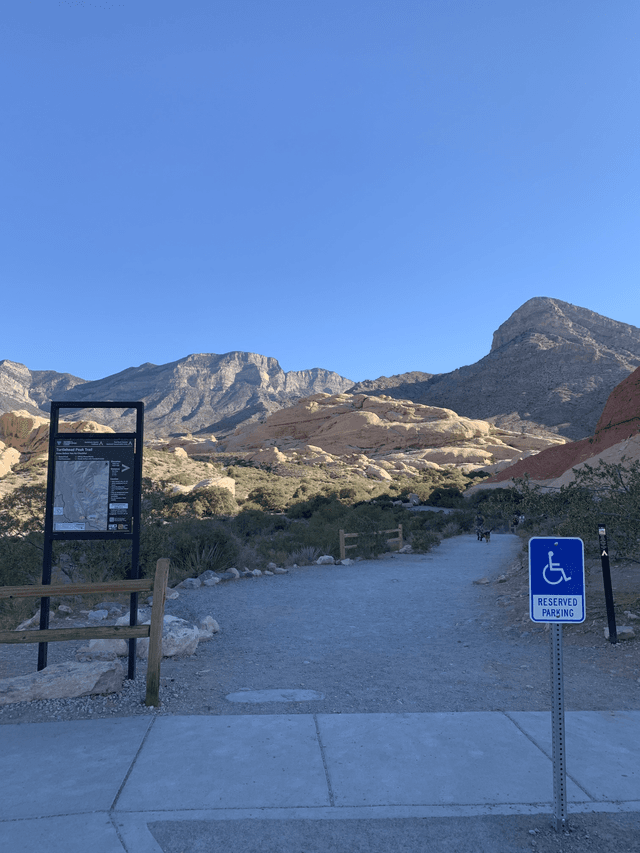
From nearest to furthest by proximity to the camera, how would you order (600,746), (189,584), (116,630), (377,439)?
(600,746) < (116,630) < (189,584) < (377,439)

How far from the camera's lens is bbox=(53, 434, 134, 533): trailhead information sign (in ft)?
17.8

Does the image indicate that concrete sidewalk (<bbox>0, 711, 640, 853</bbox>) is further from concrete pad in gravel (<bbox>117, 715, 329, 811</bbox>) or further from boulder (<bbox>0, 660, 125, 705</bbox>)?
boulder (<bbox>0, 660, 125, 705</bbox>)

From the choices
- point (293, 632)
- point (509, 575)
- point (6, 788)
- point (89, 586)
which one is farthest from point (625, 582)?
point (6, 788)

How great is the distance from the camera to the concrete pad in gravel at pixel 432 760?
10.9 feet

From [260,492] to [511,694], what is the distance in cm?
2714

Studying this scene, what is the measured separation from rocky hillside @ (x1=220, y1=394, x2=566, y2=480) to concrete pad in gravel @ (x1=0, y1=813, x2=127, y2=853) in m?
49.4

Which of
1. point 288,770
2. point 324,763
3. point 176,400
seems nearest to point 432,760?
point 324,763

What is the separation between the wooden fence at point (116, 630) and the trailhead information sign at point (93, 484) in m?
0.65

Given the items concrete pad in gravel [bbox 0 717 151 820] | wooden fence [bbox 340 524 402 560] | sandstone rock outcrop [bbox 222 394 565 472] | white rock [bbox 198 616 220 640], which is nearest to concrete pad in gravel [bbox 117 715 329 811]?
concrete pad in gravel [bbox 0 717 151 820]

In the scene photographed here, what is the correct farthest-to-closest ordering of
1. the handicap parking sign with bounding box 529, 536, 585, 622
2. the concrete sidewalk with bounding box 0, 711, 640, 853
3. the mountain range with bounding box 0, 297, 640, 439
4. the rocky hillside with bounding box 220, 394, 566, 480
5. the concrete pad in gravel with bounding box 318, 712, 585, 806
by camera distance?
the mountain range with bounding box 0, 297, 640, 439, the rocky hillside with bounding box 220, 394, 566, 480, the concrete pad in gravel with bounding box 318, 712, 585, 806, the concrete sidewalk with bounding box 0, 711, 640, 853, the handicap parking sign with bounding box 529, 536, 585, 622

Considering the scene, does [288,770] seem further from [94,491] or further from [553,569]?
[94,491]

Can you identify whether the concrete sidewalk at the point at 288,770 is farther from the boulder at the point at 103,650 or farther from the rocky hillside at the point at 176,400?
the rocky hillside at the point at 176,400

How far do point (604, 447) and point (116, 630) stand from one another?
3297 centimetres

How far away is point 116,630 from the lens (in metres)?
4.76
